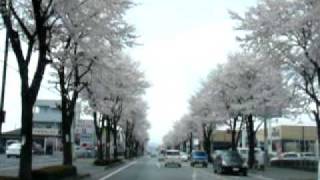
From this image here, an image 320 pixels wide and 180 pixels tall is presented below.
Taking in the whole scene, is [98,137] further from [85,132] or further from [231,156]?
[85,132]

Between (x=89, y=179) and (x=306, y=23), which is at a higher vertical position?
(x=306, y=23)

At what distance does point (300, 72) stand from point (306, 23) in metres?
4.77

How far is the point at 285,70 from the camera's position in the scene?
1499 inches

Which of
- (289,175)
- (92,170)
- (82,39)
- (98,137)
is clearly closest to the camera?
(82,39)

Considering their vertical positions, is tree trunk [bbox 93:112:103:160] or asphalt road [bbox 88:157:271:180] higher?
tree trunk [bbox 93:112:103:160]

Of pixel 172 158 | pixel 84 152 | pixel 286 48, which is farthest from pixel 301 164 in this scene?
pixel 84 152

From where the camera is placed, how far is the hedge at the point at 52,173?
2491cm

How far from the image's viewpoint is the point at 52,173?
86.6ft

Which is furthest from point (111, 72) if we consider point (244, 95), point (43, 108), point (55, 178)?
point (43, 108)

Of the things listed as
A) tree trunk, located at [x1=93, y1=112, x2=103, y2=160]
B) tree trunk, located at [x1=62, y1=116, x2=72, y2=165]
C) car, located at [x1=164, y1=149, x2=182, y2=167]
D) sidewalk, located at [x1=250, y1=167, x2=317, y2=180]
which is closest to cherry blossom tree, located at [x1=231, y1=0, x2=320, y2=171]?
sidewalk, located at [x1=250, y1=167, x2=317, y2=180]

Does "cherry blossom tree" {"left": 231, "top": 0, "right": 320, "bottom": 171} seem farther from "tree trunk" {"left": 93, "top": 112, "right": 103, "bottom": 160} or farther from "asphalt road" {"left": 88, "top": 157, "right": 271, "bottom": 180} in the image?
"tree trunk" {"left": 93, "top": 112, "right": 103, "bottom": 160}

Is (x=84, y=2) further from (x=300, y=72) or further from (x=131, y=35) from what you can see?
(x=300, y=72)

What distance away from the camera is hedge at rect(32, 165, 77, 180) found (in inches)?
981

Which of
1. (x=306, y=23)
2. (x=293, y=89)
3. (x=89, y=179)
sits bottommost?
(x=89, y=179)
